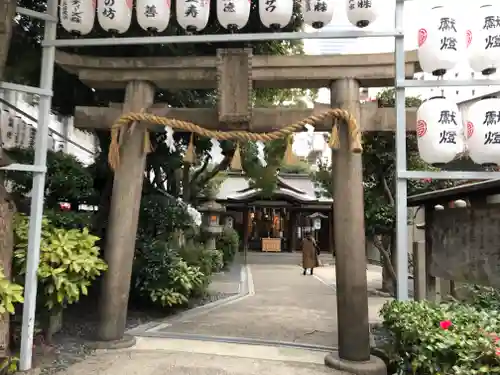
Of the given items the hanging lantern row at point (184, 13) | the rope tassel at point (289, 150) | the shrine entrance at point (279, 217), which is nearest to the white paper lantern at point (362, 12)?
the hanging lantern row at point (184, 13)

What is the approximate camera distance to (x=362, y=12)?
5125 mm

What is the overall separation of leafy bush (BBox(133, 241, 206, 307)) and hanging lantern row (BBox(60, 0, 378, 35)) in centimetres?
440

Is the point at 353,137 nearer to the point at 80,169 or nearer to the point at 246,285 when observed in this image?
the point at 80,169

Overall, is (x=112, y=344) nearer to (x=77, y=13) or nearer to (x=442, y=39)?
(x=77, y=13)

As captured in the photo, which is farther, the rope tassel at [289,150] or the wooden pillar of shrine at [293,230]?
the wooden pillar of shrine at [293,230]

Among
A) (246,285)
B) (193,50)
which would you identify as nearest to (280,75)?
(193,50)

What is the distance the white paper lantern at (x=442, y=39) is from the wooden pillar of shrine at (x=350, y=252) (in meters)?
1.25

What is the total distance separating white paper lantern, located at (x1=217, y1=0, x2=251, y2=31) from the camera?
17.7ft

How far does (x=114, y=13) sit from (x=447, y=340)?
5.20m

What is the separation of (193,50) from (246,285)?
8.29 m

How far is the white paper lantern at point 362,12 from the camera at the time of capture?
16.7 feet

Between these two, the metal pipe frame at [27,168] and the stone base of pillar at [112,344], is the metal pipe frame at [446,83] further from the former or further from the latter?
the stone base of pillar at [112,344]

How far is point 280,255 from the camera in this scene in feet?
86.8

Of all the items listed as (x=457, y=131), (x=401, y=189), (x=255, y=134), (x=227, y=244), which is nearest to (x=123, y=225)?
(x=255, y=134)
